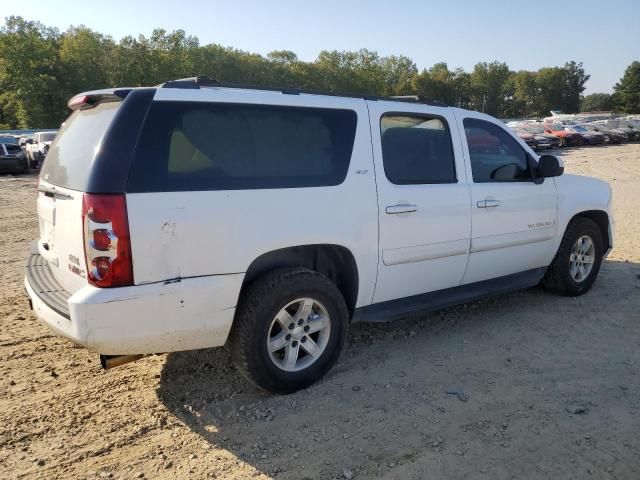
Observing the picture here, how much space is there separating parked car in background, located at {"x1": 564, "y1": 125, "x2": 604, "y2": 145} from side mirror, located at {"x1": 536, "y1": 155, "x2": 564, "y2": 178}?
36.3m

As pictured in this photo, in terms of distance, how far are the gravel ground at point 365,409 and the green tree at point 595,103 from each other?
133886 mm

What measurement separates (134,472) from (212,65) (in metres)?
94.2

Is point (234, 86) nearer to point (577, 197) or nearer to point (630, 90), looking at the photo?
point (577, 197)

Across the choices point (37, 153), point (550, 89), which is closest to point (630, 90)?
point (550, 89)

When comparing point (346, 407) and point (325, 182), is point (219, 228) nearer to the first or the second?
point (325, 182)

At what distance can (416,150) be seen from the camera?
4074 millimetres

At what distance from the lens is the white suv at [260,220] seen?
9.20ft

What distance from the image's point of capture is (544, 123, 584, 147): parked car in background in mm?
35781

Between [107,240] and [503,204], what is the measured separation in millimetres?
3275

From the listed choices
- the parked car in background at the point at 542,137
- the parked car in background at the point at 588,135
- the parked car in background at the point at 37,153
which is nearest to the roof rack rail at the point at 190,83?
the parked car in background at the point at 37,153

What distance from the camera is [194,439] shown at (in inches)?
119

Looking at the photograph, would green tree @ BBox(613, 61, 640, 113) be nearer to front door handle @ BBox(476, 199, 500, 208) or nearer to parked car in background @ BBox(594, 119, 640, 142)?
parked car in background @ BBox(594, 119, 640, 142)

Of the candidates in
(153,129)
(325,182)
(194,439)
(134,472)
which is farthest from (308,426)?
(153,129)

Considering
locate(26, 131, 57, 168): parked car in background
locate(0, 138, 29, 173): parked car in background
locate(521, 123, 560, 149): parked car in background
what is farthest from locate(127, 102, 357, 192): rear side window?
locate(521, 123, 560, 149): parked car in background
